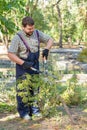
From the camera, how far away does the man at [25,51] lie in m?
6.01

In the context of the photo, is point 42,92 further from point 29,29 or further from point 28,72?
point 29,29

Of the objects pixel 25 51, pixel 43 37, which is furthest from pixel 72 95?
pixel 25 51

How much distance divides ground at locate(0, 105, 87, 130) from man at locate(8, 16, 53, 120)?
170 mm

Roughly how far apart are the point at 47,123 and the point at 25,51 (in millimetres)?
1147

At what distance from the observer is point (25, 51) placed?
6129mm

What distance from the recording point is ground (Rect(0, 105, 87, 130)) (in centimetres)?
583

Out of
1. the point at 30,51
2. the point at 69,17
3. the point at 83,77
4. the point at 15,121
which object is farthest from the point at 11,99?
the point at 69,17

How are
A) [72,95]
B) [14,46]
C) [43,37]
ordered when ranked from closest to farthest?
[14,46] → [43,37] → [72,95]

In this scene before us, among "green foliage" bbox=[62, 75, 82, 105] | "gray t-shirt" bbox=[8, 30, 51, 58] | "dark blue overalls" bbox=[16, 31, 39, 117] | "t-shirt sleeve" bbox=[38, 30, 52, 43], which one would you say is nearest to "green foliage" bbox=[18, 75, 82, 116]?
"dark blue overalls" bbox=[16, 31, 39, 117]

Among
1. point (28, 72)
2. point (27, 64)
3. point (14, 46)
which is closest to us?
point (27, 64)

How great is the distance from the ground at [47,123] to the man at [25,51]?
0.56ft

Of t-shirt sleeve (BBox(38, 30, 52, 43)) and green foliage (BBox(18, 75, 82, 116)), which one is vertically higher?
t-shirt sleeve (BBox(38, 30, 52, 43))

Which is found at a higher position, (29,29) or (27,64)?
(29,29)

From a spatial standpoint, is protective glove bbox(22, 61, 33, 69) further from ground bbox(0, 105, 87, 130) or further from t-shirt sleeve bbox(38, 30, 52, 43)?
ground bbox(0, 105, 87, 130)
